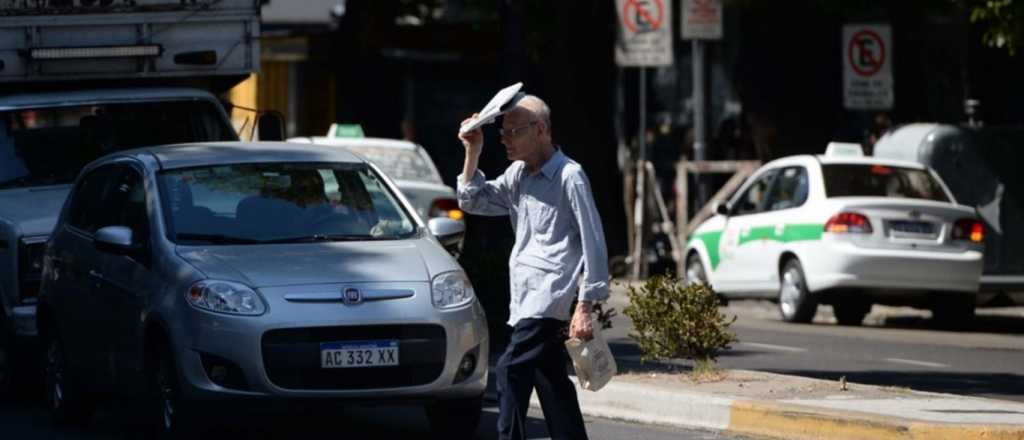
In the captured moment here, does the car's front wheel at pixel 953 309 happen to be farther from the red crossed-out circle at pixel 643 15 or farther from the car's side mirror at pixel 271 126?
the car's side mirror at pixel 271 126

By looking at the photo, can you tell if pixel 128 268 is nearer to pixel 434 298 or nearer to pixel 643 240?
pixel 434 298

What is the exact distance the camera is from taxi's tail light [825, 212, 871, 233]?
18672 millimetres

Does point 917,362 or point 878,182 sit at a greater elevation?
point 878,182

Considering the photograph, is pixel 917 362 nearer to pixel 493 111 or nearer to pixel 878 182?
pixel 878 182

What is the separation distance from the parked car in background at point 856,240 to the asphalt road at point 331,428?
266 inches

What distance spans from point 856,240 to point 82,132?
7.24 metres

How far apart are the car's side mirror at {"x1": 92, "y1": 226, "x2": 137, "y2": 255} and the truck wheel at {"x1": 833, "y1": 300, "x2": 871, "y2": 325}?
10501 millimetres

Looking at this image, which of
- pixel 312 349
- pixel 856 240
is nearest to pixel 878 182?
pixel 856 240

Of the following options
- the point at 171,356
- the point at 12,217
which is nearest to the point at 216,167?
the point at 171,356

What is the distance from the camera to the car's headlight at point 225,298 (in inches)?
401

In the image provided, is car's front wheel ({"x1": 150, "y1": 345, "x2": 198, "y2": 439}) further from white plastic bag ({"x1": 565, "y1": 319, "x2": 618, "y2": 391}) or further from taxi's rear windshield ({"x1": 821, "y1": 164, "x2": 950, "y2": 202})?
taxi's rear windshield ({"x1": 821, "y1": 164, "x2": 950, "y2": 202})

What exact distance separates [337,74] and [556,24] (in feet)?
20.1

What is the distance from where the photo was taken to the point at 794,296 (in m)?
19.6

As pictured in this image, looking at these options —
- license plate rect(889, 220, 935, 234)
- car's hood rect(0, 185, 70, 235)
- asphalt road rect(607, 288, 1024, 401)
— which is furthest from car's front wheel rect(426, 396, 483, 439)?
license plate rect(889, 220, 935, 234)
